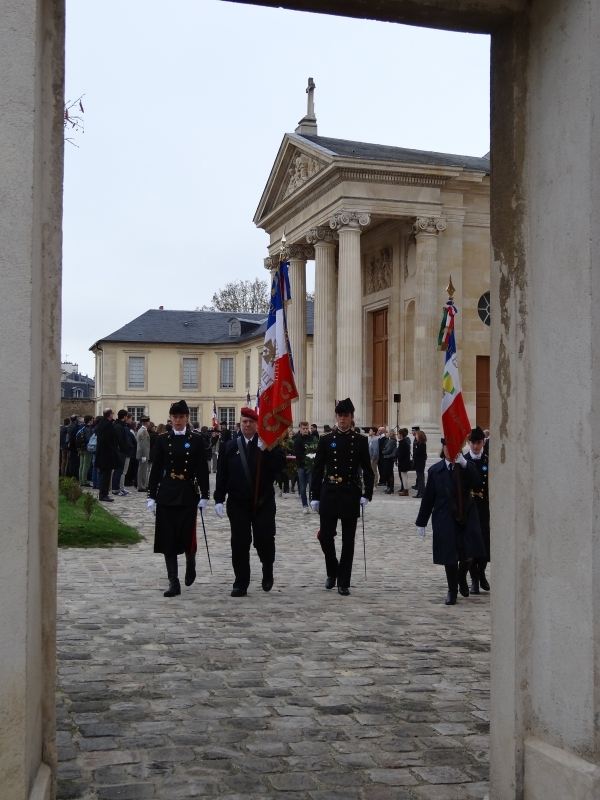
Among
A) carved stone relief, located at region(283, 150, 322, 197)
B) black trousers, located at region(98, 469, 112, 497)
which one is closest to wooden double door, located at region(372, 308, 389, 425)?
carved stone relief, located at region(283, 150, 322, 197)

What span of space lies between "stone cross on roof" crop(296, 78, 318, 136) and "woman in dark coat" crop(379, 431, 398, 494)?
58.9ft

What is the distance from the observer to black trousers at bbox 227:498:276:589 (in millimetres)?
10164

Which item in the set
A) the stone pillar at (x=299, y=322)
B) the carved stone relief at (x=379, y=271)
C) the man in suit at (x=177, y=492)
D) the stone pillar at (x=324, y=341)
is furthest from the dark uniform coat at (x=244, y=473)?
the stone pillar at (x=299, y=322)

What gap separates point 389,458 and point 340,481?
1585 cm

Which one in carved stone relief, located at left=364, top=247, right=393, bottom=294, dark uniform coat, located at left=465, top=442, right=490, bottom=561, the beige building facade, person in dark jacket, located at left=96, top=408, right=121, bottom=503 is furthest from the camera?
the beige building facade

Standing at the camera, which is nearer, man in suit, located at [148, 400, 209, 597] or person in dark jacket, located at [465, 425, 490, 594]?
man in suit, located at [148, 400, 209, 597]

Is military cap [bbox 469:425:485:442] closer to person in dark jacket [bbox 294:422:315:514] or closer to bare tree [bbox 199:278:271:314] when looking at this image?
person in dark jacket [bbox 294:422:315:514]

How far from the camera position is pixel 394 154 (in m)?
36.2

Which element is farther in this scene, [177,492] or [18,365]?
[177,492]

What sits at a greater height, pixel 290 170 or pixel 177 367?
pixel 290 170

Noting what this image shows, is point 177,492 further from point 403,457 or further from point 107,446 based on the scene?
point 403,457

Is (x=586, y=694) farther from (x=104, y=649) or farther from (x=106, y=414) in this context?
(x=106, y=414)

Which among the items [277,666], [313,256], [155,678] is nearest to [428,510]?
[277,666]

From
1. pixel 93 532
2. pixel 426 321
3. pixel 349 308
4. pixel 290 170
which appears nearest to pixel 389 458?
pixel 349 308
